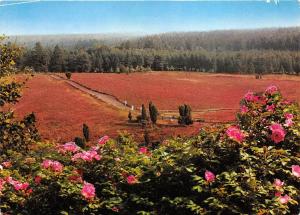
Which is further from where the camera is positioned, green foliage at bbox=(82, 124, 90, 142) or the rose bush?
green foliage at bbox=(82, 124, 90, 142)

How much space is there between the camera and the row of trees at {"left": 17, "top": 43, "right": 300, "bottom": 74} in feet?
34.9

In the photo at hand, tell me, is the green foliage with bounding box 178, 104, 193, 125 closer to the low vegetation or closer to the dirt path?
the dirt path

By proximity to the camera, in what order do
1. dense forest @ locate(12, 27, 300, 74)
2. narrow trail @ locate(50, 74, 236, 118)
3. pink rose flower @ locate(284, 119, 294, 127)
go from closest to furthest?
pink rose flower @ locate(284, 119, 294, 127) → dense forest @ locate(12, 27, 300, 74) → narrow trail @ locate(50, 74, 236, 118)

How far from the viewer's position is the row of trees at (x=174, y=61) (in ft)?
34.9

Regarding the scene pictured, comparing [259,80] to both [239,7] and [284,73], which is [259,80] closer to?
[284,73]

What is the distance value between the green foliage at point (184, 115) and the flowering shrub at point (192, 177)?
823 cm

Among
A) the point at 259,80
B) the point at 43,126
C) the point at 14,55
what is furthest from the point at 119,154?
the point at 43,126

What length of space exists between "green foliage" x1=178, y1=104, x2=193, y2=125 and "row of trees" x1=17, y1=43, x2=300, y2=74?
4.60 feet

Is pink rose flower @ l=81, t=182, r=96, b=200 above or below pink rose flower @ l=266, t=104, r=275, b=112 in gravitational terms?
below

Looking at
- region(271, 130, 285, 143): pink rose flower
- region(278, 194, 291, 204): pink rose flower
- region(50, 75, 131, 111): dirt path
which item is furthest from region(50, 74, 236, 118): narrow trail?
region(278, 194, 291, 204): pink rose flower

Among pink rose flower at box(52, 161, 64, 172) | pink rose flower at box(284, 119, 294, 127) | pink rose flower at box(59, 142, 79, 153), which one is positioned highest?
pink rose flower at box(284, 119, 294, 127)

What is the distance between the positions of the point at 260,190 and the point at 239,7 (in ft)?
10.2

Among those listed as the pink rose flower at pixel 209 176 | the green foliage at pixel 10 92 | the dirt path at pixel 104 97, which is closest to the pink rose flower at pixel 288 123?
the pink rose flower at pixel 209 176

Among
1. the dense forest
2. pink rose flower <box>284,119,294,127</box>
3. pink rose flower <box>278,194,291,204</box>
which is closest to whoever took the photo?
pink rose flower <box>278,194,291,204</box>
